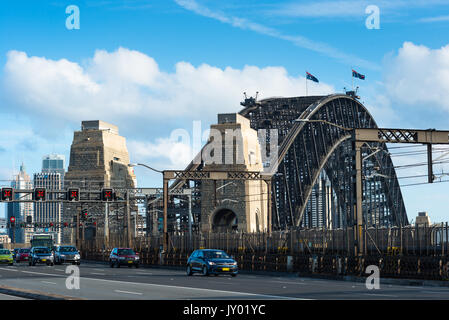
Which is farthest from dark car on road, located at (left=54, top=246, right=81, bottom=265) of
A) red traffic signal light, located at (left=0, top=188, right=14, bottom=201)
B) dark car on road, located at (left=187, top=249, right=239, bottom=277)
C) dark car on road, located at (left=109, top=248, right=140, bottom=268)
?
dark car on road, located at (left=187, top=249, right=239, bottom=277)

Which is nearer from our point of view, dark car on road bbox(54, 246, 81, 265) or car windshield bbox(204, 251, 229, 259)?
car windshield bbox(204, 251, 229, 259)

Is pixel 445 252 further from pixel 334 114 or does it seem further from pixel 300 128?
pixel 334 114

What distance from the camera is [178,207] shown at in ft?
415

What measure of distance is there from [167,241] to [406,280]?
31.7 meters

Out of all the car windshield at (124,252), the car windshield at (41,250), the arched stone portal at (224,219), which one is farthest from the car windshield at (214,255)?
the arched stone portal at (224,219)

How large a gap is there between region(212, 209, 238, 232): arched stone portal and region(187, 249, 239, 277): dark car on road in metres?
56.5

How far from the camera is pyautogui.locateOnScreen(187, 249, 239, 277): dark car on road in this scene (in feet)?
132

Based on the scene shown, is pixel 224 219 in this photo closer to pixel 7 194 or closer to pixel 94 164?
pixel 94 164

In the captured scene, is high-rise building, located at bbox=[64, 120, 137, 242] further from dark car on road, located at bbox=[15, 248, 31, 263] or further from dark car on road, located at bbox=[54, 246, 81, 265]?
dark car on road, located at bbox=[54, 246, 81, 265]

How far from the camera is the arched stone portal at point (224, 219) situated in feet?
326

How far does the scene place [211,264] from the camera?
132ft

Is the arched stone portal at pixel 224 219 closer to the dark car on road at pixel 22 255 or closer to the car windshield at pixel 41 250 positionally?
the dark car on road at pixel 22 255

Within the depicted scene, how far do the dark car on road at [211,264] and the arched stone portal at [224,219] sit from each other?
185 ft
